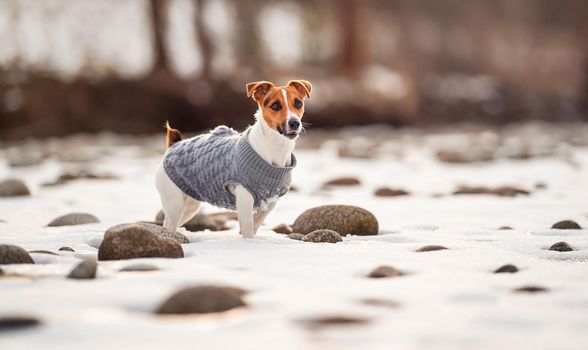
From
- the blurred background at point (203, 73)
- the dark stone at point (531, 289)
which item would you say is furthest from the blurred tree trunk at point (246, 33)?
the dark stone at point (531, 289)

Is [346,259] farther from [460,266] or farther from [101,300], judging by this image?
[101,300]

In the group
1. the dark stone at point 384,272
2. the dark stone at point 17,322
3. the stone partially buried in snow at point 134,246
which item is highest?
the stone partially buried in snow at point 134,246

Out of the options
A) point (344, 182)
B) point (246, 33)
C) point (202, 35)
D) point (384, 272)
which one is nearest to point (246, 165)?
point (384, 272)

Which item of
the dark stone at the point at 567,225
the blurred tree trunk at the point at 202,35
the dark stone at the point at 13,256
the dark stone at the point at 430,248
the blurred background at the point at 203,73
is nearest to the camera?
the dark stone at the point at 13,256

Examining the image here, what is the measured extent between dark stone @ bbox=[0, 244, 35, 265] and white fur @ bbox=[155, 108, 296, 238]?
1250mm

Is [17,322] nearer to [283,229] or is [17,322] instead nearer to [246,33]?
A: [283,229]

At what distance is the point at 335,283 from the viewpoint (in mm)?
3096

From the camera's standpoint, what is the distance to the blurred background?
1653 cm

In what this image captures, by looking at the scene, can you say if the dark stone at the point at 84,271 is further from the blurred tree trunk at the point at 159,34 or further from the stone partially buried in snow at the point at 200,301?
the blurred tree trunk at the point at 159,34

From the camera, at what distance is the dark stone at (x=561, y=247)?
3.93 meters

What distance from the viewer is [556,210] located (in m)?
5.63

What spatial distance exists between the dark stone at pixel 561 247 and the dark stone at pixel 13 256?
2.49 meters

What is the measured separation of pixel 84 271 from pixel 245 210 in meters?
1.46

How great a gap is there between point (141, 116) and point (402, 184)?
10248mm
